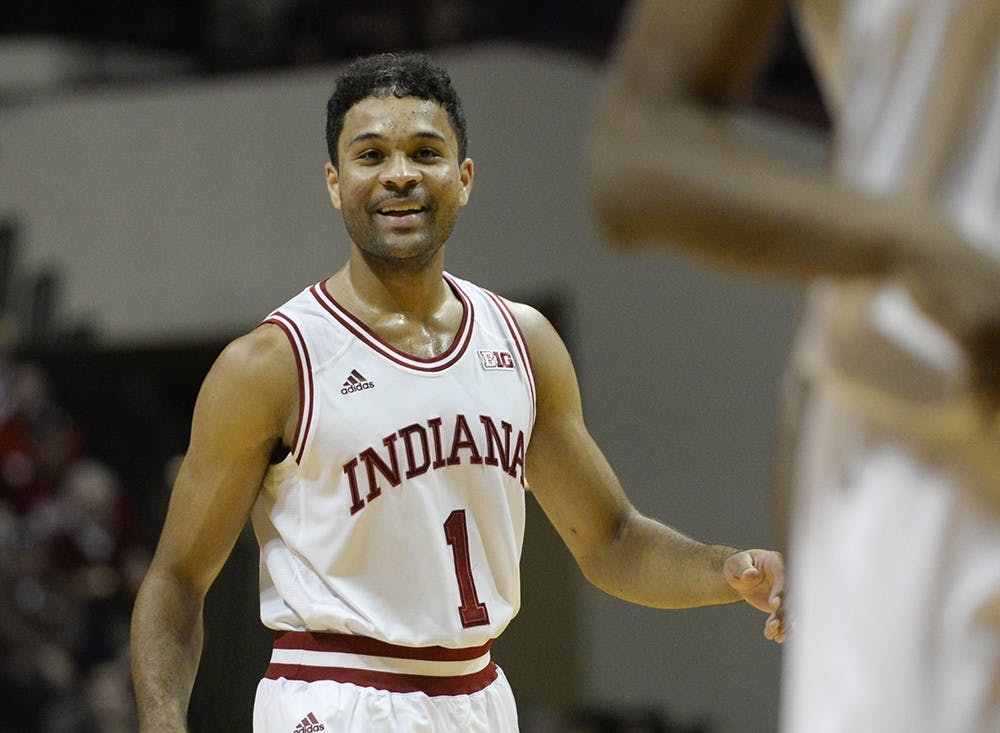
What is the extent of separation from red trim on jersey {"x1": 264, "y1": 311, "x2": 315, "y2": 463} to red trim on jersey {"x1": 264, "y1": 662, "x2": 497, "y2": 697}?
0.46 metres

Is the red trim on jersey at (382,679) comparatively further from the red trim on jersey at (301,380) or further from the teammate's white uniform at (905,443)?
the teammate's white uniform at (905,443)

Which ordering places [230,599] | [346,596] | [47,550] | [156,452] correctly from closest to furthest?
1. [346,596]
2. [230,599]
3. [47,550]
4. [156,452]

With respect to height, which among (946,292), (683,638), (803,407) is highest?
(946,292)

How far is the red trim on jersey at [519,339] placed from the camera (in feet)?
13.4

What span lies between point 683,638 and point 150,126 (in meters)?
5.81

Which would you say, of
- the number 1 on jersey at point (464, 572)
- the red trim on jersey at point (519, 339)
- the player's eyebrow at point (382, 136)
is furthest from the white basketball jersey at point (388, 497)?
the player's eyebrow at point (382, 136)

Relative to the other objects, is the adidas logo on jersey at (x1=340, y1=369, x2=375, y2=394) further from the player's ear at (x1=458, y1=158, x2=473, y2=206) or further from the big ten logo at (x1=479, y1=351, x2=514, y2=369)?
the player's ear at (x1=458, y1=158, x2=473, y2=206)

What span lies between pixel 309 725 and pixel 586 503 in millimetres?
925

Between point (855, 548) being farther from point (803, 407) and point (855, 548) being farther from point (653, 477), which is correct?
point (653, 477)

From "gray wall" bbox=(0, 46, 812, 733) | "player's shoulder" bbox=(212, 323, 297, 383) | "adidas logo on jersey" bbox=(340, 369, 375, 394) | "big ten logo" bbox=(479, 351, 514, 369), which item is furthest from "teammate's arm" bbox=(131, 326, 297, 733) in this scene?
"gray wall" bbox=(0, 46, 812, 733)

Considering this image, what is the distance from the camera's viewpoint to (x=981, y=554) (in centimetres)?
166

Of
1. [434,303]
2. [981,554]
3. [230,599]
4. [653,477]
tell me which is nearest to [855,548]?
[981,554]

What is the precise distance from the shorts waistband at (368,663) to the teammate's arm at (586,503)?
19.8 inches

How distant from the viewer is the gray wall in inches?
490
